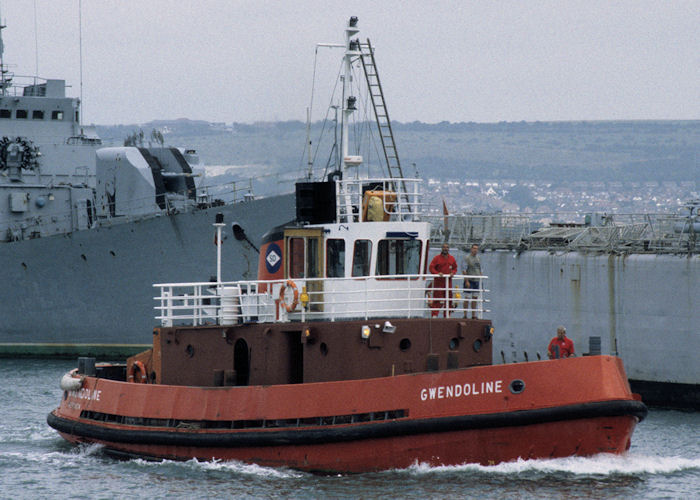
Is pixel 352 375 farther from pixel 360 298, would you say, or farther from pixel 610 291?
pixel 610 291

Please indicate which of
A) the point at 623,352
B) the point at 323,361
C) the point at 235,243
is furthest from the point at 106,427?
the point at 235,243

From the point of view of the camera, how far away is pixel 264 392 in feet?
55.6

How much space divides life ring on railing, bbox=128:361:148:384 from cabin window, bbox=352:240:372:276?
4862 millimetres

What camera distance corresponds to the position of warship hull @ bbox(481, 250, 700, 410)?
996 inches

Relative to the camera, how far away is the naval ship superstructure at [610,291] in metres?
25.4

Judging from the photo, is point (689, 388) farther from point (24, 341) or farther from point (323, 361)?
point (24, 341)

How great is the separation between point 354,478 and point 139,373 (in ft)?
18.6

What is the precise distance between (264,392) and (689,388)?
11.9 metres

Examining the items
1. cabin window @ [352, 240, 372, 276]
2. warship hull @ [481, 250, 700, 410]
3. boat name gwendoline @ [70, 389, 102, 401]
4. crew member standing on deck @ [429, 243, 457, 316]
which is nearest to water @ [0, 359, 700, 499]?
boat name gwendoline @ [70, 389, 102, 401]

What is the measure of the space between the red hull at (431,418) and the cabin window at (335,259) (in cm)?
198

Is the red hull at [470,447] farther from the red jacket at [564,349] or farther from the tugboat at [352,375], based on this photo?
the red jacket at [564,349]

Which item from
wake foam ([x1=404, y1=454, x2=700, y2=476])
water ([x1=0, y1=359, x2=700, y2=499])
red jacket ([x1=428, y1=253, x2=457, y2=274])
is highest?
red jacket ([x1=428, y1=253, x2=457, y2=274])

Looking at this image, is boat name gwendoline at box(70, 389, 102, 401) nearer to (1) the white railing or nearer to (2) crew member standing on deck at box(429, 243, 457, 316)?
(1) the white railing

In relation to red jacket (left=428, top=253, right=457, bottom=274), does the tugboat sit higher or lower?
lower
